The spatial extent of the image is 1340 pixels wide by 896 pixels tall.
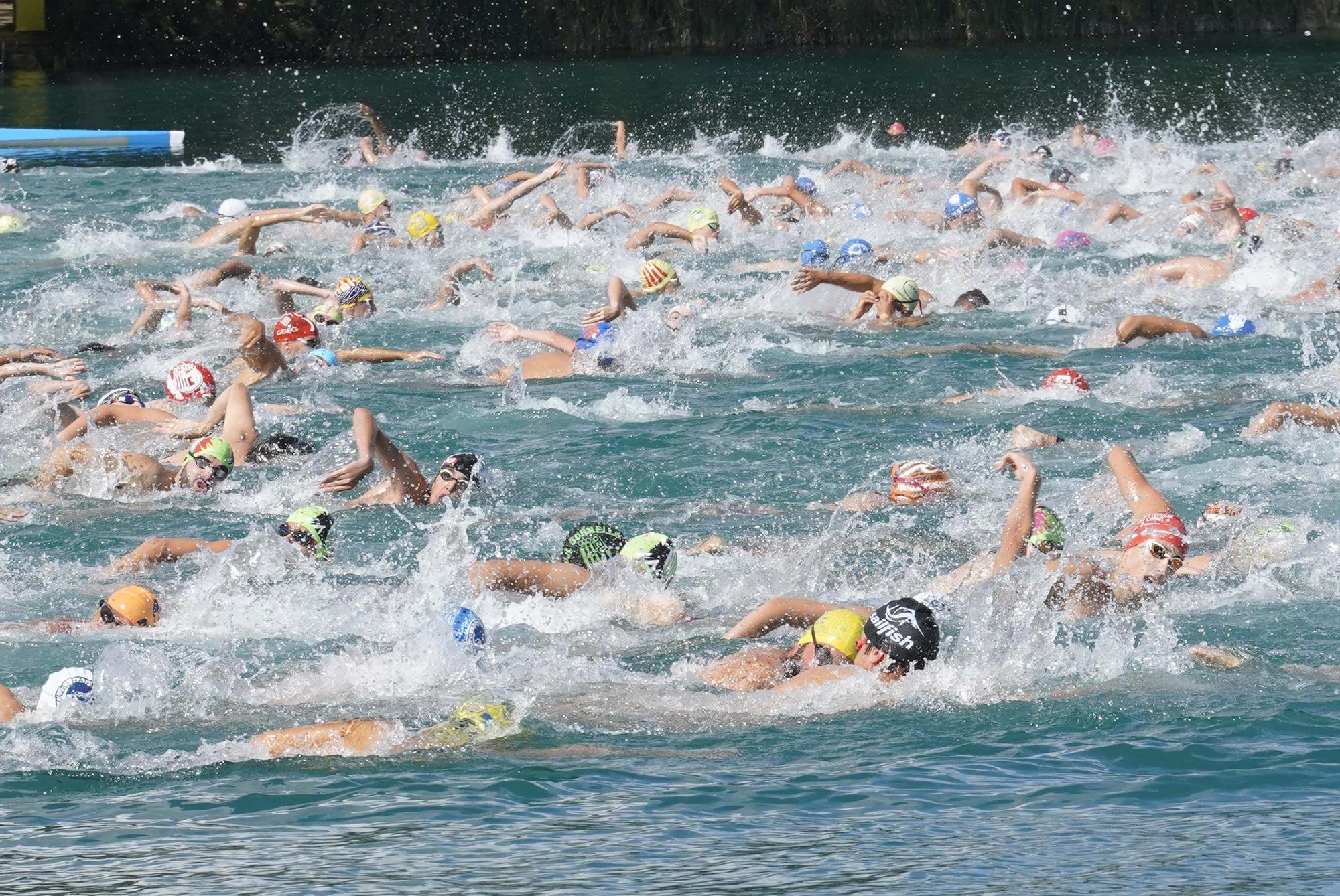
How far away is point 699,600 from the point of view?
10062 millimetres

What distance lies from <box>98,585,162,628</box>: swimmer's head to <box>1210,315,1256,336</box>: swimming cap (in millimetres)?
Answer: 10527

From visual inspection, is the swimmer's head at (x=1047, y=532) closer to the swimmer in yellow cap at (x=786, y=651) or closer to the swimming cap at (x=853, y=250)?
the swimmer in yellow cap at (x=786, y=651)

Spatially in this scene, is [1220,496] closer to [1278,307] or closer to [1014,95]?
[1278,307]

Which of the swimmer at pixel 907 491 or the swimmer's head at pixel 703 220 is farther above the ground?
the swimmer's head at pixel 703 220

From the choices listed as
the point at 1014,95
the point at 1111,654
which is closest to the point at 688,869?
the point at 1111,654

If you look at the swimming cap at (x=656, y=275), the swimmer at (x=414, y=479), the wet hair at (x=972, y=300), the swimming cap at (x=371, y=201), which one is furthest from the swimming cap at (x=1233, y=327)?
the swimming cap at (x=371, y=201)

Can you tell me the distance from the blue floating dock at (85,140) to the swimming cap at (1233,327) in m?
19.2

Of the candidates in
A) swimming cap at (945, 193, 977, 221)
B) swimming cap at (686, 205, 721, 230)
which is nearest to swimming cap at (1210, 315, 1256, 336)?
swimming cap at (945, 193, 977, 221)

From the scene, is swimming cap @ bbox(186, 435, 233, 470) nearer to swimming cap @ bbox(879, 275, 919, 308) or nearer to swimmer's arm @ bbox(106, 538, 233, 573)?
swimmer's arm @ bbox(106, 538, 233, 573)

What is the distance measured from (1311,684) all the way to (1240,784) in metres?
1.27

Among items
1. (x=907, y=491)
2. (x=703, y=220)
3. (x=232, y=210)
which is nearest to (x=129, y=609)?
(x=907, y=491)

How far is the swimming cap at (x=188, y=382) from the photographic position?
1386cm

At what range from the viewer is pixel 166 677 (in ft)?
28.2

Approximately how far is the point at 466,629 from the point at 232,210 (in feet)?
50.0
